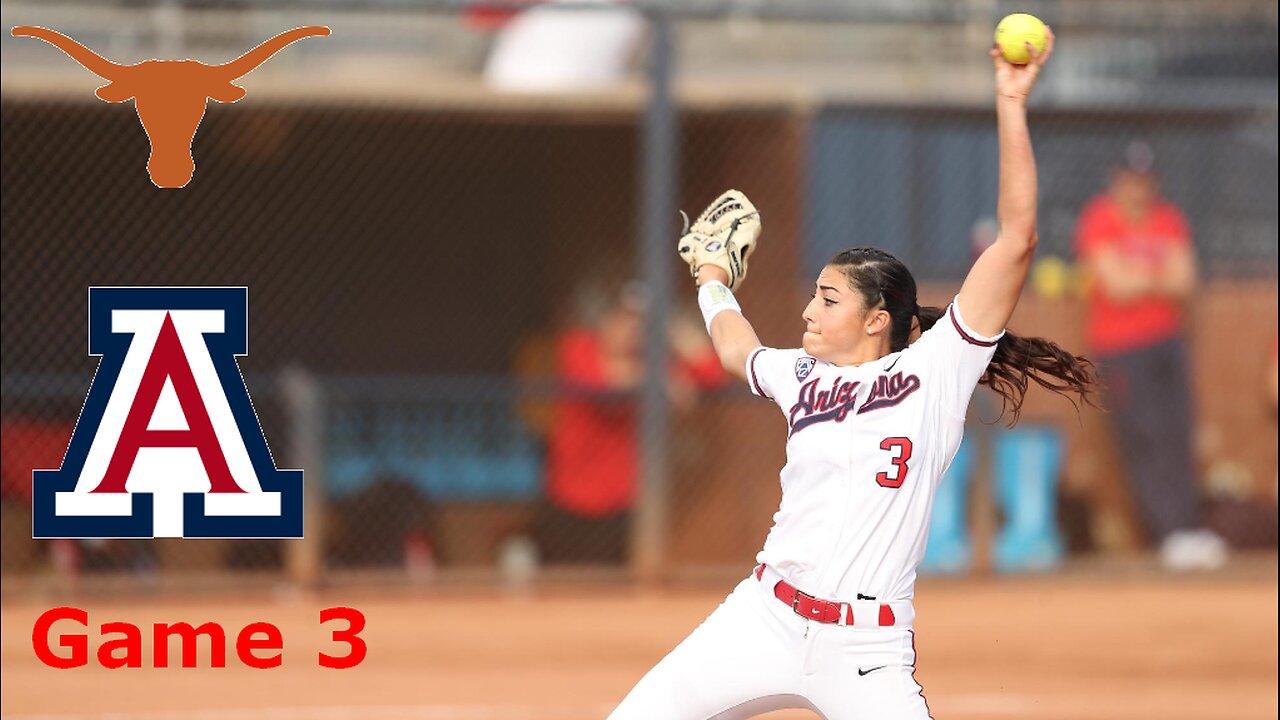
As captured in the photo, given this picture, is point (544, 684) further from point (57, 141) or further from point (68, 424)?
point (57, 141)

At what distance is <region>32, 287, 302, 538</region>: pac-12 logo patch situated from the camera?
6742 mm

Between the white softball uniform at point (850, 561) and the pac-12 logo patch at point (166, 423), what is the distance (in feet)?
10.0

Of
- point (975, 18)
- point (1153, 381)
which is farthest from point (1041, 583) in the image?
point (975, 18)

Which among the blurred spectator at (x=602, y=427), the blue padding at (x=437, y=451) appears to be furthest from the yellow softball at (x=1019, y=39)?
the blue padding at (x=437, y=451)

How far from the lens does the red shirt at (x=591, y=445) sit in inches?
399

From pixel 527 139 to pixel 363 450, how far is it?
6.96 ft

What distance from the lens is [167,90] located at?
9.23 m

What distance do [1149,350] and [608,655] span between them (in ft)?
13.3

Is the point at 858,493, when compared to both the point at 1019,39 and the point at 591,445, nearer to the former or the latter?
the point at 1019,39

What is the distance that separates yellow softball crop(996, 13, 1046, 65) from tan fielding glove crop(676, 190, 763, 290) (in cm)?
98

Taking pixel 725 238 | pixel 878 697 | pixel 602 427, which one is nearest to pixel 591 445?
pixel 602 427

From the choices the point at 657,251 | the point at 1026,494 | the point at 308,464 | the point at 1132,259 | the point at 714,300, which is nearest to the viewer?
the point at 714,300

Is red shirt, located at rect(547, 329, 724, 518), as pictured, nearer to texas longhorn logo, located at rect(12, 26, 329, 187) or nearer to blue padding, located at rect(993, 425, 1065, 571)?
→ blue padding, located at rect(993, 425, 1065, 571)

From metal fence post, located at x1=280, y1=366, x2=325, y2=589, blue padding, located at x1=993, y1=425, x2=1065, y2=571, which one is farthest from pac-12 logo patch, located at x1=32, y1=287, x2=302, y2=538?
blue padding, located at x1=993, y1=425, x2=1065, y2=571
